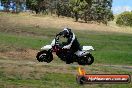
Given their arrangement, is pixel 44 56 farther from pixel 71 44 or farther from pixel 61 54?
pixel 71 44

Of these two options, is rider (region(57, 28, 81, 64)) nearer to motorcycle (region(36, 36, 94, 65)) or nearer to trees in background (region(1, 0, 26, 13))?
motorcycle (region(36, 36, 94, 65))

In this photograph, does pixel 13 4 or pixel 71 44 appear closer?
pixel 71 44

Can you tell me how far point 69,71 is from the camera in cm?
2884

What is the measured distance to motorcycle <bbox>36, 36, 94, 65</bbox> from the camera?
22078mm

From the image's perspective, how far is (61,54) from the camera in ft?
74.5

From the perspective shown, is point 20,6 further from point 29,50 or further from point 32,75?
point 32,75

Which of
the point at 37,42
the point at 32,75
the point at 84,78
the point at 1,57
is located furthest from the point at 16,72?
the point at 37,42

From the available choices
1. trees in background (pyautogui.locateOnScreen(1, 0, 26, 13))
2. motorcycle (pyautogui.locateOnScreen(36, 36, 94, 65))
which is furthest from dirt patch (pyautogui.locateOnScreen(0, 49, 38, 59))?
trees in background (pyautogui.locateOnScreen(1, 0, 26, 13))

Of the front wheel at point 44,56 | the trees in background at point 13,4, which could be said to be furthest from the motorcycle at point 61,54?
the trees in background at point 13,4

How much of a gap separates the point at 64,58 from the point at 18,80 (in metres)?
3.99

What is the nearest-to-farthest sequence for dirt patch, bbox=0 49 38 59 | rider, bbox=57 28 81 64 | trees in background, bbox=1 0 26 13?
rider, bbox=57 28 81 64
dirt patch, bbox=0 49 38 59
trees in background, bbox=1 0 26 13

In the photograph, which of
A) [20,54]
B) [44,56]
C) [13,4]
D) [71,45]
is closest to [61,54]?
[71,45]

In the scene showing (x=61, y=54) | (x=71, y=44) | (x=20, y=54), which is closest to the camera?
(x=71, y=44)

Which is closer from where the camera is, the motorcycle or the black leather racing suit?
the black leather racing suit
